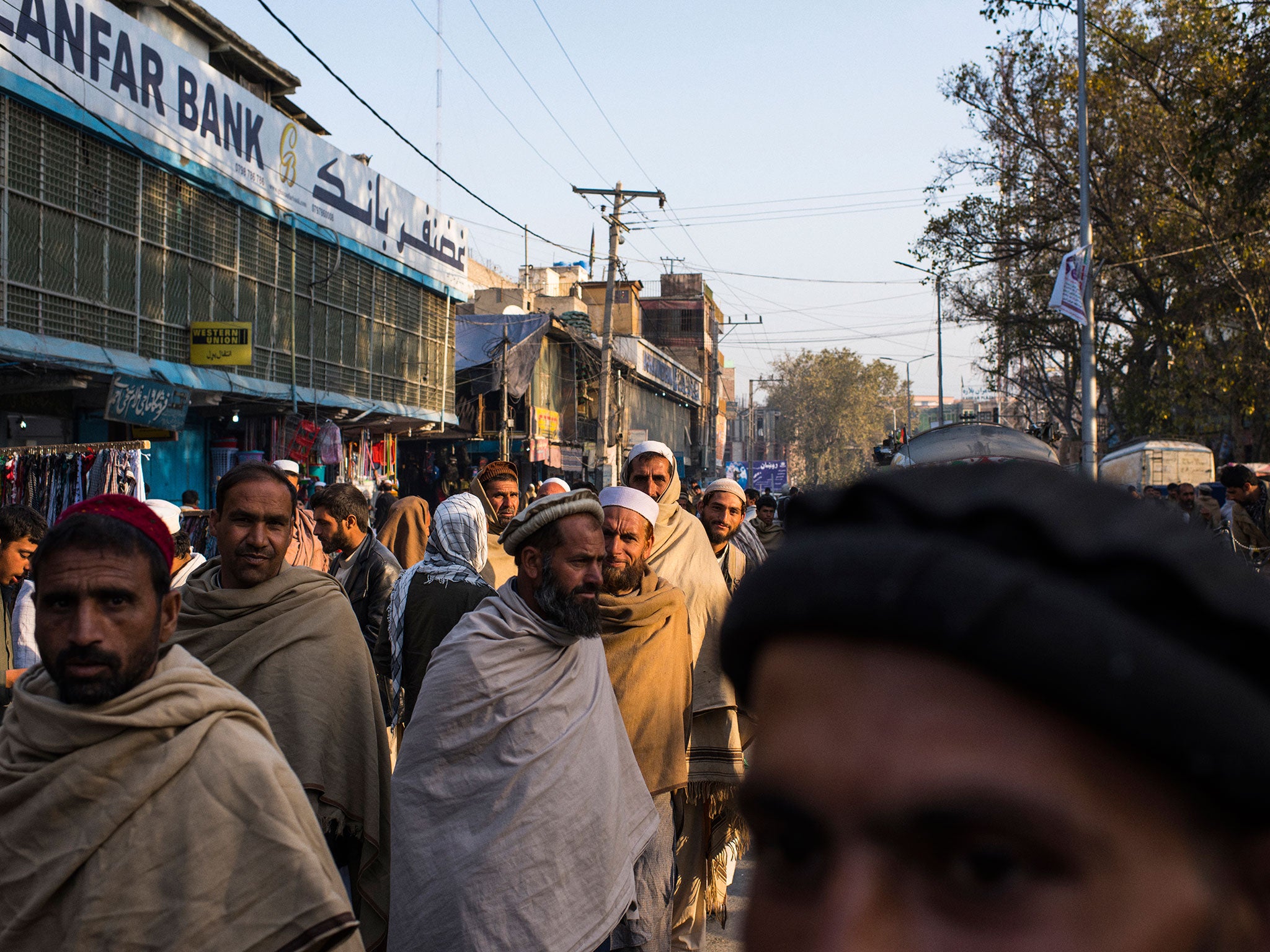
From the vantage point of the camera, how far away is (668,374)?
1702 inches

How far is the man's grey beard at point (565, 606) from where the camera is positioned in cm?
377

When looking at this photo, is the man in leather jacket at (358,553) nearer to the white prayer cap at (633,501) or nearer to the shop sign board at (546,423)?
the white prayer cap at (633,501)

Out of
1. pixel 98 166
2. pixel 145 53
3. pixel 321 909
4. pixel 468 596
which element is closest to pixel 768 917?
pixel 321 909

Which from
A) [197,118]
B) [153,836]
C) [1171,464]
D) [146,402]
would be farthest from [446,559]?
[1171,464]

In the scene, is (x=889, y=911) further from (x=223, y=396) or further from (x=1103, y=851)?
(x=223, y=396)

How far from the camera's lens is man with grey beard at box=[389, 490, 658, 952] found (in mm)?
3473

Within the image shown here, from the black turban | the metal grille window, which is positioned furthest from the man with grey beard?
the metal grille window

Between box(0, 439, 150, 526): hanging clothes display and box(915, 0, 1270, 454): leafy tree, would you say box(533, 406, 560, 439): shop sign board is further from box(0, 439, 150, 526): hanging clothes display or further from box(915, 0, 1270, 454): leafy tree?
box(0, 439, 150, 526): hanging clothes display

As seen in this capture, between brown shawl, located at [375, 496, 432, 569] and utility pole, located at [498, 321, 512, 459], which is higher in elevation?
utility pole, located at [498, 321, 512, 459]

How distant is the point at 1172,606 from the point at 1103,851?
0.12m

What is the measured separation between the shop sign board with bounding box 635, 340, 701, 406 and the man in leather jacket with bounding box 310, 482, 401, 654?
2973 cm

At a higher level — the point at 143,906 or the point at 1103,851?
the point at 1103,851

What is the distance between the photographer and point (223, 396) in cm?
1372

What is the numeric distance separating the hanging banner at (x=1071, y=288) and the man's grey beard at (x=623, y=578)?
14158mm
